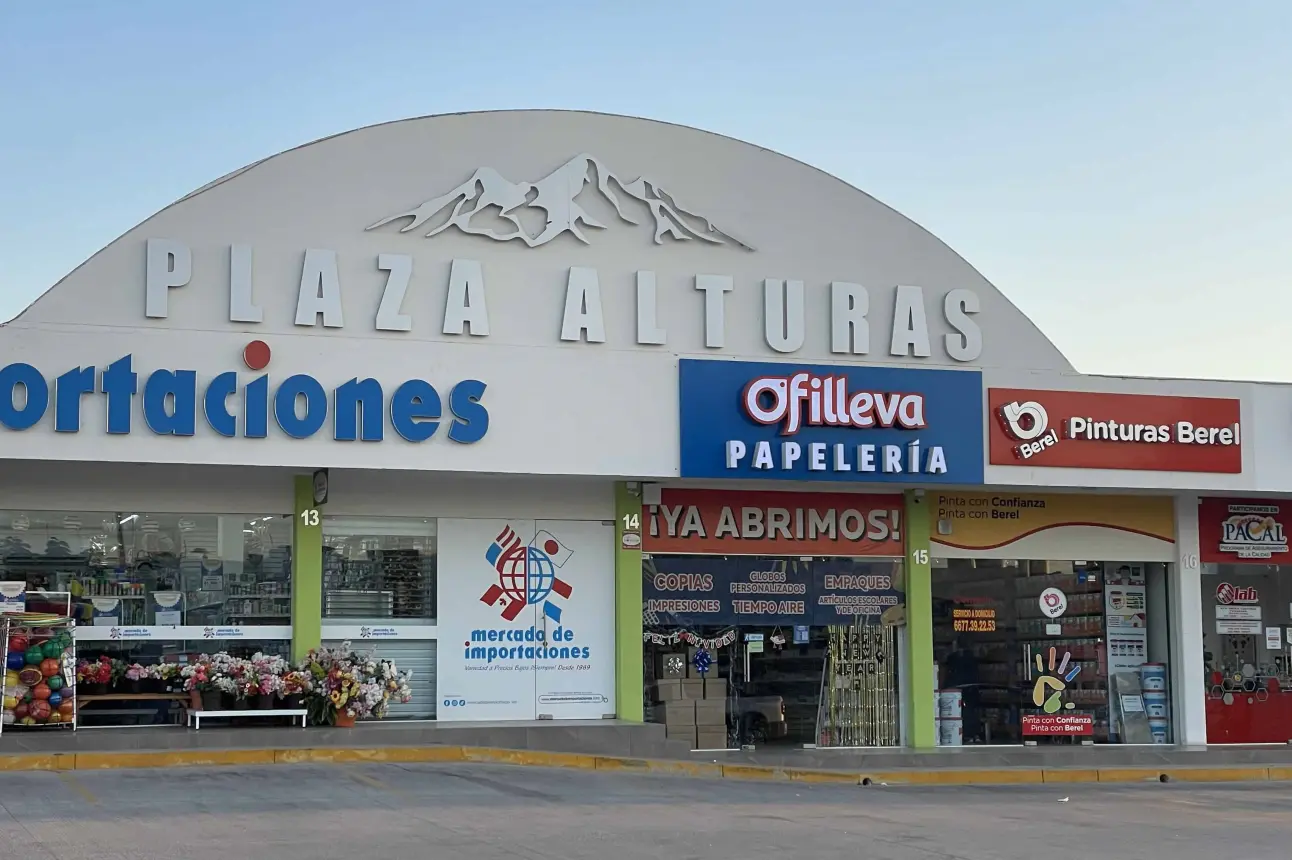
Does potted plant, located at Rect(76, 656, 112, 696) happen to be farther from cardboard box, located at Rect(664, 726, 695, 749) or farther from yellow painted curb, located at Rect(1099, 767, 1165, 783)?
yellow painted curb, located at Rect(1099, 767, 1165, 783)

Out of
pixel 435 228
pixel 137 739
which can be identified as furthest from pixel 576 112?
pixel 137 739

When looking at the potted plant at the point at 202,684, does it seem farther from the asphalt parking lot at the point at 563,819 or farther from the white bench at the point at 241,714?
the asphalt parking lot at the point at 563,819

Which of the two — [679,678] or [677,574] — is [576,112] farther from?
[679,678]

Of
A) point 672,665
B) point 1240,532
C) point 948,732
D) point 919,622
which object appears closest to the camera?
point 672,665

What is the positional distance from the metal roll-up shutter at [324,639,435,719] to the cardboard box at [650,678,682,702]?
2895mm

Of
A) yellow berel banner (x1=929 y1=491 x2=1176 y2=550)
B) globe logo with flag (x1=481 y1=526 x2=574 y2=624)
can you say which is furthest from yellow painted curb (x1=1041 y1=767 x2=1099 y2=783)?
globe logo with flag (x1=481 y1=526 x2=574 y2=624)

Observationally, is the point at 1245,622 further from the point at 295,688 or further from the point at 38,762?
the point at 38,762

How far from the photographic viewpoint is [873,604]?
2145cm

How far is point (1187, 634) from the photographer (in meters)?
22.3

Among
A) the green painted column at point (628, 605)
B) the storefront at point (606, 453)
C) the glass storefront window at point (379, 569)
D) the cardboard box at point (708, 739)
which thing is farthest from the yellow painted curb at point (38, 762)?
the cardboard box at point (708, 739)

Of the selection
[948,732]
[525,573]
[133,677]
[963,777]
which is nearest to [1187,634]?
[948,732]

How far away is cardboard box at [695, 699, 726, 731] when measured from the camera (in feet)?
67.5

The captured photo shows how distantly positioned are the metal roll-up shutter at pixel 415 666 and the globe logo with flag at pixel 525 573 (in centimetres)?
101

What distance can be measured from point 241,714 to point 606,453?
17.0ft
